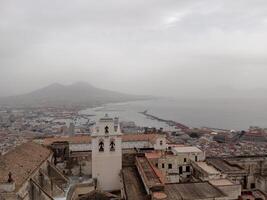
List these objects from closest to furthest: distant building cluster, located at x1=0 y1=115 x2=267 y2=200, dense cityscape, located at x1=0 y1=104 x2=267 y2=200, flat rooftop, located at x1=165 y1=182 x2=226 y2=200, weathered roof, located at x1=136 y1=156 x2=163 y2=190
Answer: flat rooftop, located at x1=165 y1=182 x2=226 y2=200, distant building cluster, located at x1=0 y1=115 x2=267 y2=200, dense cityscape, located at x1=0 y1=104 x2=267 y2=200, weathered roof, located at x1=136 y1=156 x2=163 y2=190

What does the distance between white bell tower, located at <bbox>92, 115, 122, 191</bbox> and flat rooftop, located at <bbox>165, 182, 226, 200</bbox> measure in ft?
21.5

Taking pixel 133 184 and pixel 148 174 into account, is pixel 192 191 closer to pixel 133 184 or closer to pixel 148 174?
pixel 148 174

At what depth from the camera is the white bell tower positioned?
27734mm

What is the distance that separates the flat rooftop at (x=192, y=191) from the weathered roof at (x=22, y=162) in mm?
8574

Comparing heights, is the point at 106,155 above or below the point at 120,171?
above

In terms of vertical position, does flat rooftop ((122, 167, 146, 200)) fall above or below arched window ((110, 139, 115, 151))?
below

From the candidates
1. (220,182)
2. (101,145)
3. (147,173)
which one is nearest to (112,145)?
(101,145)

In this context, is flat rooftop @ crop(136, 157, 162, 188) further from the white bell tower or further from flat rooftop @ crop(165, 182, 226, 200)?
the white bell tower

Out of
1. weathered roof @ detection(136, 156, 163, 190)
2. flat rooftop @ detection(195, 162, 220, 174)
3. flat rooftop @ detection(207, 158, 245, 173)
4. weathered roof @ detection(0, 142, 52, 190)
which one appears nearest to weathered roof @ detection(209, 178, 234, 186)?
flat rooftop @ detection(195, 162, 220, 174)

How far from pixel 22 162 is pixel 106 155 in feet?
24.9

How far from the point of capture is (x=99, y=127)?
27719 millimetres

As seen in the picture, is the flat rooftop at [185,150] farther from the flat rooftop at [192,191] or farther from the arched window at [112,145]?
the flat rooftop at [192,191]

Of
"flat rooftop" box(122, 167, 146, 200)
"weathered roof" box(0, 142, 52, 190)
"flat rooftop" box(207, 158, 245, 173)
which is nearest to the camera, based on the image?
"weathered roof" box(0, 142, 52, 190)

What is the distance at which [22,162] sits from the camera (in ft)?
72.7
